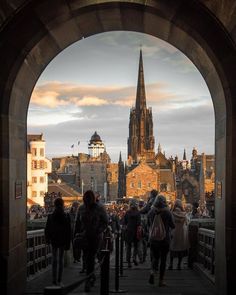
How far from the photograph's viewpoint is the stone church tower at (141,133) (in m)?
173

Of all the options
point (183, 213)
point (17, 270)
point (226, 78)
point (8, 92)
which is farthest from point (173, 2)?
point (183, 213)

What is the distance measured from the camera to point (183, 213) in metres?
14.9

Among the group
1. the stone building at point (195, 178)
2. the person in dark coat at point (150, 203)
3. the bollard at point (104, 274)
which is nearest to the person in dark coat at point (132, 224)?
the person in dark coat at point (150, 203)

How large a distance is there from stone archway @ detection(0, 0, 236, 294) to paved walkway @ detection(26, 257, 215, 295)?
800 mm

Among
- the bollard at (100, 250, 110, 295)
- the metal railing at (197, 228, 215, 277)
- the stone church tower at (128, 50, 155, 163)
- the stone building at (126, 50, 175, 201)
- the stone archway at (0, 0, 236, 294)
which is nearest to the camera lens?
the bollard at (100, 250, 110, 295)

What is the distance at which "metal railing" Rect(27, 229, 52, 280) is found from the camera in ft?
41.7

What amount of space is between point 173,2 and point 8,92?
279 cm

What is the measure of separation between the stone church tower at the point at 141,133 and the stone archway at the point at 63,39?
160791 mm

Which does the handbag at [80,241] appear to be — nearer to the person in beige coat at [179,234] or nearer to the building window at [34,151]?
the person in beige coat at [179,234]

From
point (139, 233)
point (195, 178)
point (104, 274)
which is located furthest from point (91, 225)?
point (195, 178)

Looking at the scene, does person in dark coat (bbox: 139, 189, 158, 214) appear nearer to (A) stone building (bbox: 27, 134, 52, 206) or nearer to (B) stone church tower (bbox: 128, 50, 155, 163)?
(A) stone building (bbox: 27, 134, 52, 206)

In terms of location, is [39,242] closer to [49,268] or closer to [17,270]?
[49,268]

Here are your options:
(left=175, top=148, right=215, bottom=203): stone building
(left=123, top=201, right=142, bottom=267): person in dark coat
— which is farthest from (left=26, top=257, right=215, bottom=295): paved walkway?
(left=175, top=148, right=215, bottom=203): stone building

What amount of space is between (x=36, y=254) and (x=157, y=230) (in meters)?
3.28
